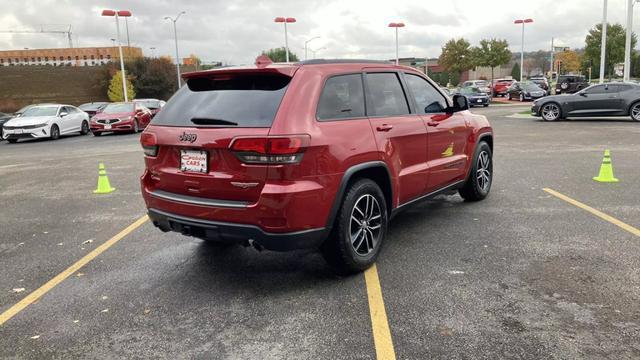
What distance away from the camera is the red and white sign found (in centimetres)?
398

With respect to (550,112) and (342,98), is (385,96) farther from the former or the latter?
(550,112)

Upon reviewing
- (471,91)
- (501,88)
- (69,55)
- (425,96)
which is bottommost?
(425,96)

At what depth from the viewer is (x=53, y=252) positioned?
5.39m

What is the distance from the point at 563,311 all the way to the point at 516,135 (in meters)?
13.2

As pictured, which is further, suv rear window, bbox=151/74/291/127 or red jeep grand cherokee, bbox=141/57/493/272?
suv rear window, bbox=151/74/291/127

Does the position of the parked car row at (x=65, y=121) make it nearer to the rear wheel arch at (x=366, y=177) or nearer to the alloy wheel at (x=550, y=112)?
the alloy wheel at (x=550, y=112)

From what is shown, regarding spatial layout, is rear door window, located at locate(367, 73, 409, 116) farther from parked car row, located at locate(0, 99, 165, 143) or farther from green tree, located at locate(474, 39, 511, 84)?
green tree, located at locate(474, 39, 511, 84)

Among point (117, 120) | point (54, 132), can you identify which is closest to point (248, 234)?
point (117, 120)

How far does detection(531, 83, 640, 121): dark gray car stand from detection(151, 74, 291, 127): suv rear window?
60.9 ft

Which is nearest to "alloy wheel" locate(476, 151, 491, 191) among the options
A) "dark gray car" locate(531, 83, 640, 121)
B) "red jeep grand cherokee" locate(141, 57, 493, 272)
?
"red jeep grand cherokee" locate(141, 57, 493, 272)

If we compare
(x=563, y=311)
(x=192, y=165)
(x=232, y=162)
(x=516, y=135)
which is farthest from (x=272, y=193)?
(x=516, y=135)

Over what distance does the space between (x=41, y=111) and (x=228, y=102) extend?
67.4ft

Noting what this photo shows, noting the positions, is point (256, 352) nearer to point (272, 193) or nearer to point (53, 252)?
point (272, 193)

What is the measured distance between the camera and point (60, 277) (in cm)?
464
